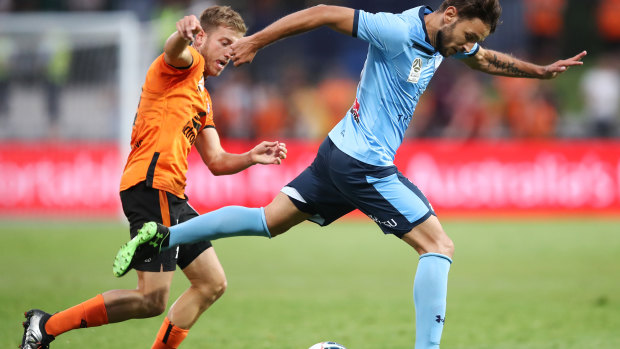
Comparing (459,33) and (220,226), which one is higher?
(459,33)

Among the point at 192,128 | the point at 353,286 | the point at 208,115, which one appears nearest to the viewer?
the point at 192,128

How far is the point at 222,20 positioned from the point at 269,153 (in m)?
0.96

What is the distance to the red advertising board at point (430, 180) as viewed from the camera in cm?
1636

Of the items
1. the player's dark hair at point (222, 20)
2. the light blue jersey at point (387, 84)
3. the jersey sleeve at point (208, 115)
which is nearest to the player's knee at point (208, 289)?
the jersey sleeve at point (208, 115)

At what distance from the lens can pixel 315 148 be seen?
54.9 feet

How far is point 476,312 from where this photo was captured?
8055mm

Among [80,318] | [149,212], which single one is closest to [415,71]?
[149,212]

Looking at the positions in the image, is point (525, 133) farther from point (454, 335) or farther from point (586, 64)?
point (454, 335)

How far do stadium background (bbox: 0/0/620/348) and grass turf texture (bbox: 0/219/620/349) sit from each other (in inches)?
2.7

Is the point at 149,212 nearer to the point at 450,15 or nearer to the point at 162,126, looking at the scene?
the point at 162,126

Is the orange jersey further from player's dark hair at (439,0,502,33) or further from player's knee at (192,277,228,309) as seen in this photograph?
player's dark hair at (439,0,502,33)

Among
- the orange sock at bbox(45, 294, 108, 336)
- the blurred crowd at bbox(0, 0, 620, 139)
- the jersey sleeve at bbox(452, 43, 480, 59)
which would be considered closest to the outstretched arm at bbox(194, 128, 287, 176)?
the orange sock at bbox(45, 294, 108, 336)

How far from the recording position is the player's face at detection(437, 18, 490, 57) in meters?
5.00

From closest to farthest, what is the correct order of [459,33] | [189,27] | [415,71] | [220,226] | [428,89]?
[189,27], [459,33], [415,71], [220,226], [428,89]
